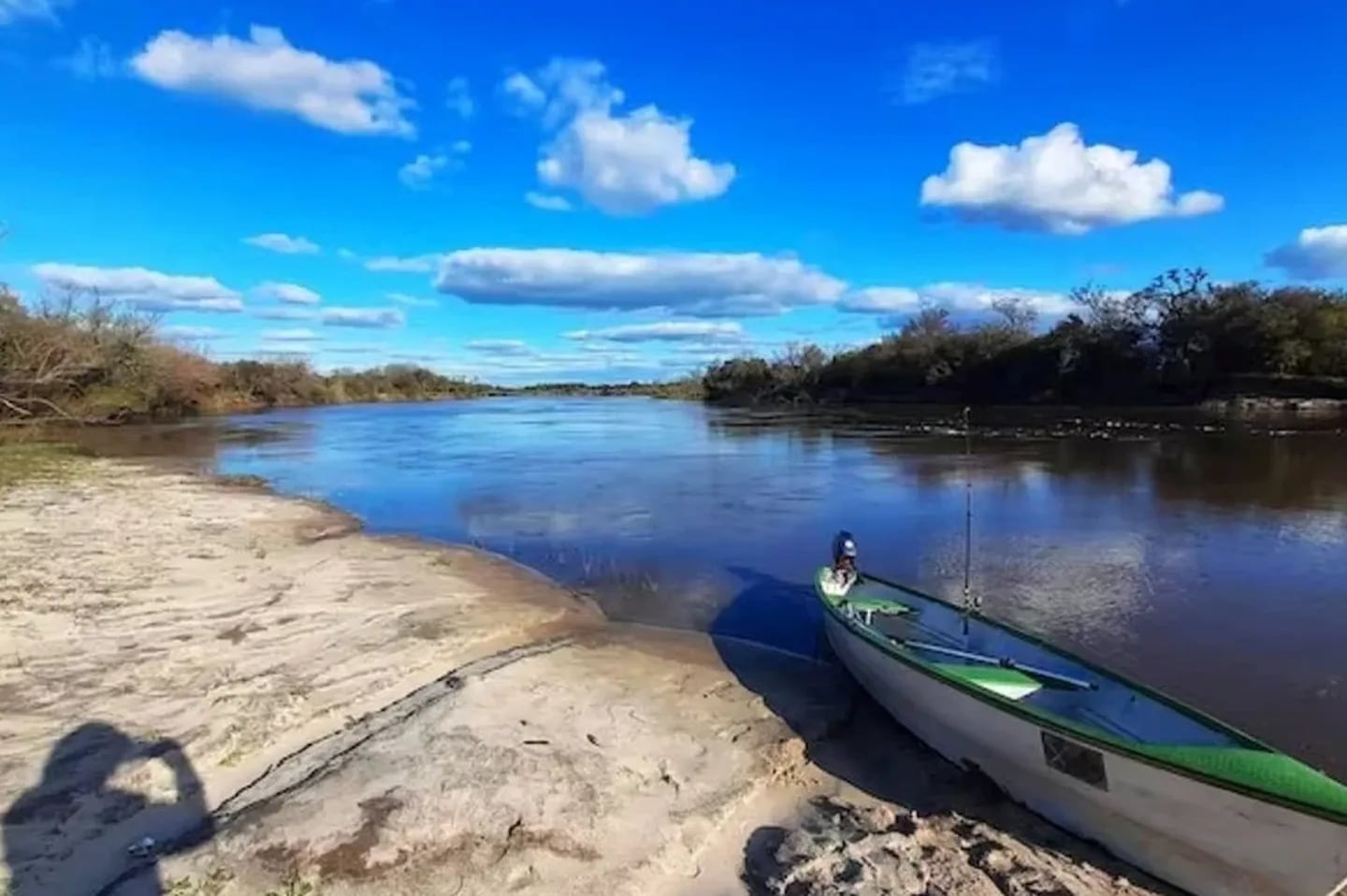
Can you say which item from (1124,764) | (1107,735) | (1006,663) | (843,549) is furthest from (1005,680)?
(843,549)

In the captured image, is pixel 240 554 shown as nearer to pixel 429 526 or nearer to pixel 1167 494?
pixel 429 526

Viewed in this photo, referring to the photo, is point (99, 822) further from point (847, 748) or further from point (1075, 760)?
point (1075, 760)

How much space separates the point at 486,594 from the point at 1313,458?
89.9 ft

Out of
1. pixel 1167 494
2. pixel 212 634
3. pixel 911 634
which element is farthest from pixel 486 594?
pixel 1167 494

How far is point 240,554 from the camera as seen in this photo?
13422mm

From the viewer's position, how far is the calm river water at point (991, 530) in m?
9.95

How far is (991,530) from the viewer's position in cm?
1711

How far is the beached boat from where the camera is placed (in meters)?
4.74

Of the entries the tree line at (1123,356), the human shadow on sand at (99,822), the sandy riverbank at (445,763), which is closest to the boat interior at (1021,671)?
the sandy riverbank at (445,763)

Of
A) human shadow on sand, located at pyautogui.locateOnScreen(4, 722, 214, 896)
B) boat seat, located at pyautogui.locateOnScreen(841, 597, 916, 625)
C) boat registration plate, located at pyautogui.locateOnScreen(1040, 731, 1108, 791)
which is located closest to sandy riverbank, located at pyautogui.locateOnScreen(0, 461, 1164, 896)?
human shadow on sand, located at pyautogui.locateOnScreen(4, 722, 214, 896)

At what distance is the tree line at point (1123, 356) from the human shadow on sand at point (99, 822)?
190 ft

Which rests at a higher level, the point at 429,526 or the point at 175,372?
the point at 175,372

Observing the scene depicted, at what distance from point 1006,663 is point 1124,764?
2.20 meters

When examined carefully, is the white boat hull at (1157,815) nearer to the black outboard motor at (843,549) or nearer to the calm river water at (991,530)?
the calm river water at (991,530)
